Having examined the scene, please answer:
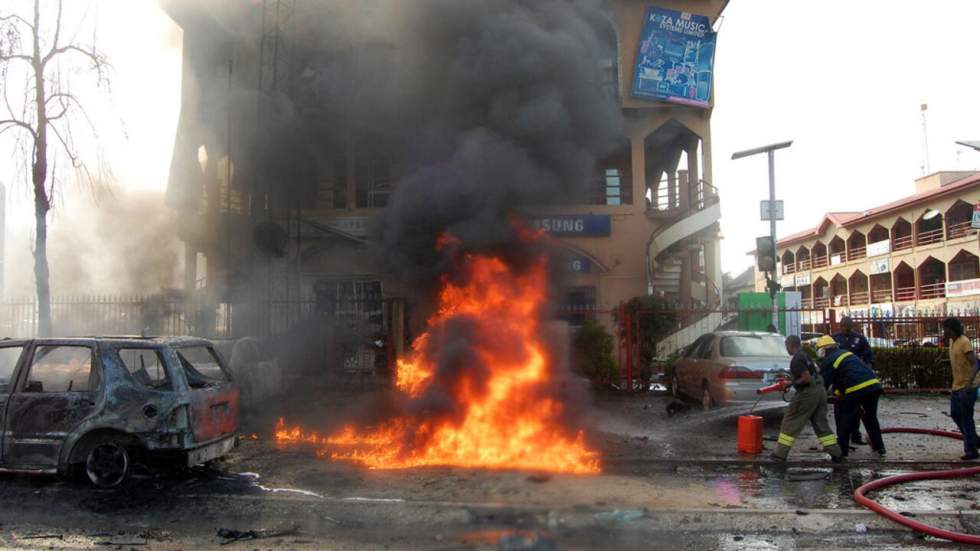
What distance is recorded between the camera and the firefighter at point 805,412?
23.4 feet

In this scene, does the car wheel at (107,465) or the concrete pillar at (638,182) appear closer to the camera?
the car wheel at (107,465)

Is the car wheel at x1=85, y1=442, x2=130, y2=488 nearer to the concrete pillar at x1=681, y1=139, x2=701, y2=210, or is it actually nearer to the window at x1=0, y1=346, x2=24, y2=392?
the window at x1=0, y1=346, x2=24, y2=392

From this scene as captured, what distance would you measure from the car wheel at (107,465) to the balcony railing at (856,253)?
4529 cm

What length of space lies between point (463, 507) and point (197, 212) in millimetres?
13389

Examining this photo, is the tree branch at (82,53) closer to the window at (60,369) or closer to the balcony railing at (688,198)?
the window at (60,369)

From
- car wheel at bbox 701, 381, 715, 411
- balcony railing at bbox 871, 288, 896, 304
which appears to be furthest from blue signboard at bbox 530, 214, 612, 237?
balcony railing at bbox 871, 288, 896, 304

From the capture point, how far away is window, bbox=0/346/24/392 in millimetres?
6254

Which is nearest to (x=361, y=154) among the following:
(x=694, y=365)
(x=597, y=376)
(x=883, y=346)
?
(x=597, y=376)

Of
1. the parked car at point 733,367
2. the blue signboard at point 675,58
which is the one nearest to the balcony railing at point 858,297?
the blue signboard at point 675,58

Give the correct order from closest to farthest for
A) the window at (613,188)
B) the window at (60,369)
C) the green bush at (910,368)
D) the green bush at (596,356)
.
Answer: the window at (60,369) → the green bush at (910,368) → the green bush at (596,356) → the window at (613,188)

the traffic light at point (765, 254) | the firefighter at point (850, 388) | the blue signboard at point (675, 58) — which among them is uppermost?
the blue signboard at point (675, 58)

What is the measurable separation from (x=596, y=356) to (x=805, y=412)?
6.69 m

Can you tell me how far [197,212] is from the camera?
16.3 meters

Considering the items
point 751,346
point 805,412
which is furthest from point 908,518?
point 751,346
